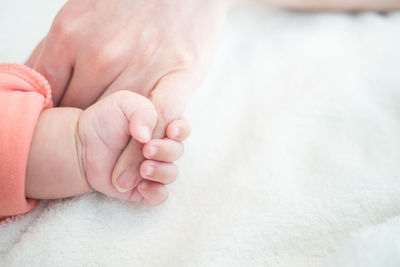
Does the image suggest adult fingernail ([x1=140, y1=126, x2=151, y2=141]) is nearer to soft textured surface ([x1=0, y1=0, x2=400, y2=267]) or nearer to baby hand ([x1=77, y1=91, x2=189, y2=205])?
baby hand ([x1=77, y1=91, x2=189, y2=205])

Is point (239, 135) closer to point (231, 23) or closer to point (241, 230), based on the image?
point (241, 230)

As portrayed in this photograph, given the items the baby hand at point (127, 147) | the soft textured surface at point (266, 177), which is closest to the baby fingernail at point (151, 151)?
the baby hand at point (127, 147)

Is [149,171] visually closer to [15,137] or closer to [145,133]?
[145,133]

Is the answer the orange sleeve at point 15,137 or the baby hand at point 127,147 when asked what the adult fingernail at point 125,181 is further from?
the orange sleeve at point 15,137

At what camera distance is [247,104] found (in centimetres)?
77

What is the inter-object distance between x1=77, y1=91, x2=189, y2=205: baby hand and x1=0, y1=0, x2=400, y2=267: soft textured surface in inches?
1.9

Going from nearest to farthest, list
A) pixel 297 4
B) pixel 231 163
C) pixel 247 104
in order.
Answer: pixel 231 163 → pixel 247 104 → pixel 297 4

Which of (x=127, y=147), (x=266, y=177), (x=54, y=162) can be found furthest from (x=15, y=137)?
(x=266, y=177)

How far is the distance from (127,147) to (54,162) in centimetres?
12

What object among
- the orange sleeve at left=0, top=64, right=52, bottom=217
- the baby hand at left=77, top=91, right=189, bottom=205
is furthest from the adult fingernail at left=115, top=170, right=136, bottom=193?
the orange sleeve at left=0, top=64, right=52, bottom=217

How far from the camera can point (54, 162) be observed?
573 mm

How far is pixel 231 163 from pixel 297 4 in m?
0.59

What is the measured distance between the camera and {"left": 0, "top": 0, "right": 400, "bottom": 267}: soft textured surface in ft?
1.75

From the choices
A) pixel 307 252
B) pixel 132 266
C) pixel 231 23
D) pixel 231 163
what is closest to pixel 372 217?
pixel 307 252
